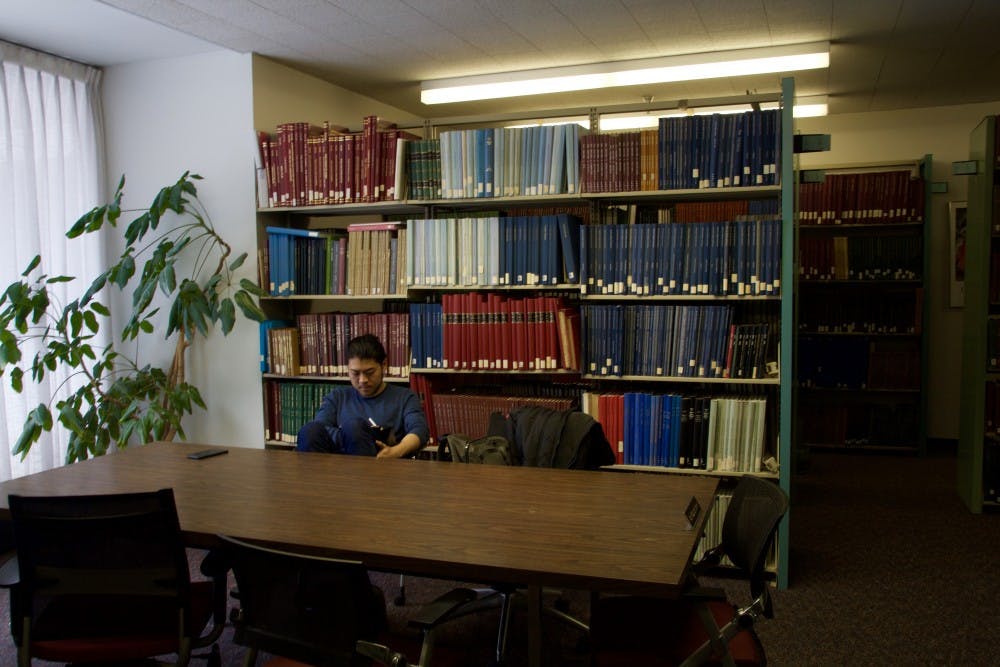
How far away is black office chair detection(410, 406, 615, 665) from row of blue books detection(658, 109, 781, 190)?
4.66 ft

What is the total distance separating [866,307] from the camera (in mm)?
6801

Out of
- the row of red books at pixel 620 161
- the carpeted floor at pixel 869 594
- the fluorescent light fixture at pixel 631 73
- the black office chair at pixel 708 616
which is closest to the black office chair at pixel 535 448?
the carpeted floor at pixel 869 594

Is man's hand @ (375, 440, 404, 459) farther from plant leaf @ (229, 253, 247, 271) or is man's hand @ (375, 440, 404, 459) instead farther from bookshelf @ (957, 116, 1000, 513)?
bookshelf @ (957, 116, 1000, 513)

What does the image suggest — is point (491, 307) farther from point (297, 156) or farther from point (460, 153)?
point (297, 156)

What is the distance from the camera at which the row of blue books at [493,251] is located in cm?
416

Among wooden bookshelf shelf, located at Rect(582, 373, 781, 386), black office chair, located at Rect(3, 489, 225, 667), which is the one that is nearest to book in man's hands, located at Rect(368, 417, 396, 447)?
wooden bookshelf shelf, located at Rect(582, 373, 781, 386)

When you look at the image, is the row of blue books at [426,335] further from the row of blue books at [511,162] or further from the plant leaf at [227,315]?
the plant leaf at [227,315]

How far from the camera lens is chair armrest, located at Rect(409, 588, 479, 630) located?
2002 mm

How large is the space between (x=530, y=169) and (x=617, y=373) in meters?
1.14

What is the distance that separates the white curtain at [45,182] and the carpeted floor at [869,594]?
44.6 inches

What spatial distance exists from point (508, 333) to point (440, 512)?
73.9 inches

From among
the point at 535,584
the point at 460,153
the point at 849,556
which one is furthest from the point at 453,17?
the point at 849,556

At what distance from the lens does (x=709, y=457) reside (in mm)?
3980

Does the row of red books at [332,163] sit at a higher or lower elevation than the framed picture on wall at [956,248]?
higher
